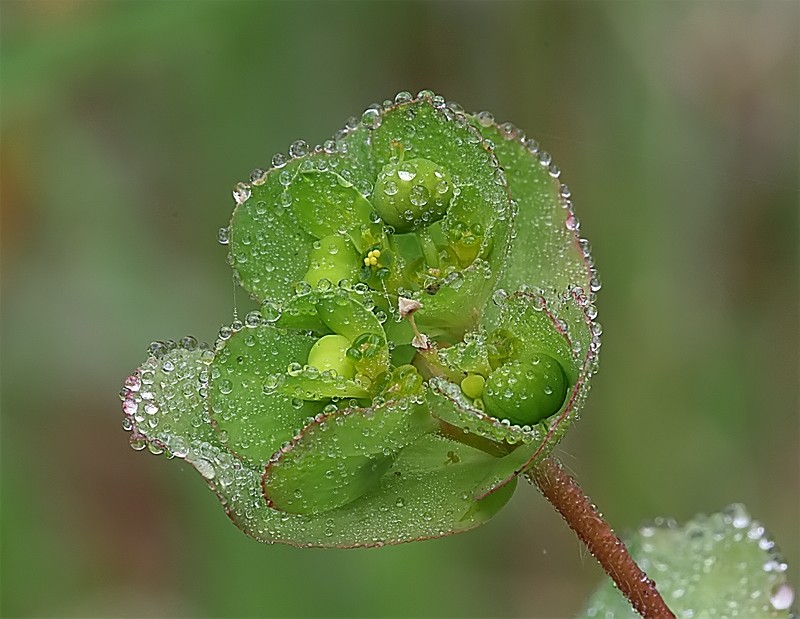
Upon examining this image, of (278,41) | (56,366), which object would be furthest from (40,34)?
(56,366)

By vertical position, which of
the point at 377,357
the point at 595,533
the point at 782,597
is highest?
the point at 377,357

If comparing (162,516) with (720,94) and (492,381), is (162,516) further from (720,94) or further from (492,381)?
(492,381)

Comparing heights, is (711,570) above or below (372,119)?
below

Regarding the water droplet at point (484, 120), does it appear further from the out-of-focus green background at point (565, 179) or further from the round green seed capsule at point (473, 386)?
the out-of-focus green background at point (565, 179)

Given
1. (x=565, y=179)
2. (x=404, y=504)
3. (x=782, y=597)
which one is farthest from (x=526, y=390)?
(x=565, y=179)

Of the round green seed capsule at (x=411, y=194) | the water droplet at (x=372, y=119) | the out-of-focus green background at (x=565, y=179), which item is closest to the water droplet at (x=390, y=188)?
Answer: the round green seed capsule at (x=411, y=194)

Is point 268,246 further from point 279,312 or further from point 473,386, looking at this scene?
point 473,386
